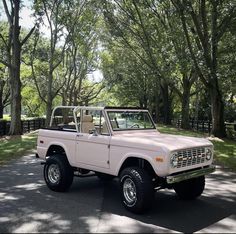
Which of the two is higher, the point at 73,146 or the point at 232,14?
the point at 232,14

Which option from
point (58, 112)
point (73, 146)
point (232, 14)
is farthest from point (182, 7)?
point (73, 146)

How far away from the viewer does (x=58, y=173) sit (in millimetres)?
8797

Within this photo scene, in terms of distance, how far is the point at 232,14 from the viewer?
793 inches

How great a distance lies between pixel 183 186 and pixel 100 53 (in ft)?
124

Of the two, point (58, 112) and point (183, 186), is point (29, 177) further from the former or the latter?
point (183, 186)

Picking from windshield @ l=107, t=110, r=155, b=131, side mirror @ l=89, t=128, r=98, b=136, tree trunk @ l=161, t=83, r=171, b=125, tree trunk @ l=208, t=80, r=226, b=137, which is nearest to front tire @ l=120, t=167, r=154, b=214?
side mirror @ l=89, t=128, r=98, b=136

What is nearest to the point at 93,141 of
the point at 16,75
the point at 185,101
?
the point at 16,75

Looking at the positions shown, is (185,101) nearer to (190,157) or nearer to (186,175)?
(190,157)

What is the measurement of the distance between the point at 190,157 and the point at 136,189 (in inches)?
45.8

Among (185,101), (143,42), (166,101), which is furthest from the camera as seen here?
(166,101)

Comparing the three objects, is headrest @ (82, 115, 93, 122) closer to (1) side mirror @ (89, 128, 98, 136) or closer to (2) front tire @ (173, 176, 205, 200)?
(1) side mirror @ (89, 128, 98, 136)

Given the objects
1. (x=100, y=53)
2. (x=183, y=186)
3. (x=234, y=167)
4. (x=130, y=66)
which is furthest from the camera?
(x=130, y=66)

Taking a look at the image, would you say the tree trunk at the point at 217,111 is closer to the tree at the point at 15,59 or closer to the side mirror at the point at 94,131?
the tree at the point at 15,59

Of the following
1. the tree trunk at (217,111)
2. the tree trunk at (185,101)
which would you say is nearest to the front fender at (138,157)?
the tree trunk at (217,111)
